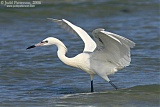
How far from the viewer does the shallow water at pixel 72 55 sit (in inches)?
397

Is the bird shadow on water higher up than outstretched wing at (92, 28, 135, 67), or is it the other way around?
outstretched wing at (92, 28, 135, 67)

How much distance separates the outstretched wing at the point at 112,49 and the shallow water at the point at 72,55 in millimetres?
600

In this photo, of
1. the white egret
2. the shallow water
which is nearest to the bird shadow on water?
the shallow water

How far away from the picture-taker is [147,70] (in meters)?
12.5

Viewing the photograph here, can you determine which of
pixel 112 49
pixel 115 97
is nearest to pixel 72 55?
pixel 112 49

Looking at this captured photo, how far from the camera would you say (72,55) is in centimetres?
1453

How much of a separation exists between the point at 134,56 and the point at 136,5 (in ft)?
32.8

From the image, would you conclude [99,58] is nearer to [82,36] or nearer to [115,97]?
[82,36]

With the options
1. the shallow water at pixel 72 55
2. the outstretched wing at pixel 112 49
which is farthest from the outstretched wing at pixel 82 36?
the shallow water at pixel 72 55

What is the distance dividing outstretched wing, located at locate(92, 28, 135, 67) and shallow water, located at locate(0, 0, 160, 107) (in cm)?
60

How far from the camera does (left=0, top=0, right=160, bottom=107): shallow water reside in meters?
10.1

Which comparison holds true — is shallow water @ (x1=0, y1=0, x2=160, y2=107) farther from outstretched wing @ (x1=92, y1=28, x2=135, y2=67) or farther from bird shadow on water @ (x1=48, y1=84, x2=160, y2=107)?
outstretched wing @ (x1=92, y1=28, x2=135, y2=67)

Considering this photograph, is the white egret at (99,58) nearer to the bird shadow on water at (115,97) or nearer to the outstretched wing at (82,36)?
the outstretched wing at (82,36)

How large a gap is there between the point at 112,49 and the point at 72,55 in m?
4.19
